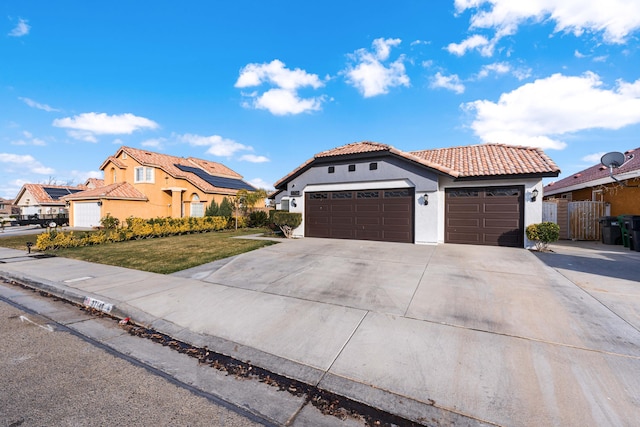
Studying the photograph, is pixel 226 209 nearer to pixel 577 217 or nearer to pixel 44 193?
pixel 577 217

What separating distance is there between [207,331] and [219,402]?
1667mm

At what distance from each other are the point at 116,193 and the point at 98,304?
20616 millimetres

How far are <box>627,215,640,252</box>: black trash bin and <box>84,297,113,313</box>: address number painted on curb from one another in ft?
53.4

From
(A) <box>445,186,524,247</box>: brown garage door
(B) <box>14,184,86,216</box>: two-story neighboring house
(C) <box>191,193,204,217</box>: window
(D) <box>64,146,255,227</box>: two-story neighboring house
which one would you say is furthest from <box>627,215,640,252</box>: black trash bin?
(B) <box>14,184,86,216</box>: two-story neighboring house

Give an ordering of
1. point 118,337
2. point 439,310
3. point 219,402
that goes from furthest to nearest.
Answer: point 439,310
point 118,337
point 219,402

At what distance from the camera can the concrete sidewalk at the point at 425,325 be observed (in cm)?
266

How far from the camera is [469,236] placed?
36.7ft

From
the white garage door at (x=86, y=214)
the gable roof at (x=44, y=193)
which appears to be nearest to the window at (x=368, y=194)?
the white garage door at (x=86, y=214)

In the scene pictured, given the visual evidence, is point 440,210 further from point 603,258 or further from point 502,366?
point 502,366

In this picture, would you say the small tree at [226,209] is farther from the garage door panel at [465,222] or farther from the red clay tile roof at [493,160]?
the garage door panel at [465,222]

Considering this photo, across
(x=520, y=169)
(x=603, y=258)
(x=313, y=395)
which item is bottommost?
(x=313, y=395)

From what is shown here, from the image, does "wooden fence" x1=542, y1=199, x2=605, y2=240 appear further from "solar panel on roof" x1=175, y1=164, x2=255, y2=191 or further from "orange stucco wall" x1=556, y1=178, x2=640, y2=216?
"solar panel on roof" x1=175, y1=164, x2=255, y2=191

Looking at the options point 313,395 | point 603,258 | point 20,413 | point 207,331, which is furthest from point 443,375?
point 603,258

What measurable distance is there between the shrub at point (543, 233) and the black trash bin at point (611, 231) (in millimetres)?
4113
